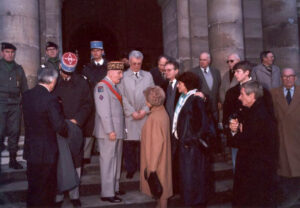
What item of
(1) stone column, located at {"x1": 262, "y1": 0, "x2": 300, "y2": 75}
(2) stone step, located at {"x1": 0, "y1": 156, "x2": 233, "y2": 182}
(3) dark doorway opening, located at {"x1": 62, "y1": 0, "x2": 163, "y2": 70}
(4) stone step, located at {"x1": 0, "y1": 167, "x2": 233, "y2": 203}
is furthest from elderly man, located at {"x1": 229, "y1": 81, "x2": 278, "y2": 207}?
(3) dark doorway opening, located at {"x1": 62, "y1": 0, "x2": 163, "y2": 70}

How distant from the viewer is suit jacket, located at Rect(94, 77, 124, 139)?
4113mm

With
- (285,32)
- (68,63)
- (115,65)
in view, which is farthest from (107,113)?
(285,32)

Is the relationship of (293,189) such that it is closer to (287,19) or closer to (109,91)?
(109,91)

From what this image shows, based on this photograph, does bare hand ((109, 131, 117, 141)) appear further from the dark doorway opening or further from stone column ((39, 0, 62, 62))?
the dark doorway opening

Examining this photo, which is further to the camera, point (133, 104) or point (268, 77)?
point (268, 77)

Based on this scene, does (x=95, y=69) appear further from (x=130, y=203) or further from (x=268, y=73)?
(x=268, y=73)

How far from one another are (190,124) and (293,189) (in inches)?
102

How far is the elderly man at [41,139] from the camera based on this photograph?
313 centimetres

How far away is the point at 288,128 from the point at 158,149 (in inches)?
89.7

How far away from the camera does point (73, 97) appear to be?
4.13 meters

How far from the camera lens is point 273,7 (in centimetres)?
830

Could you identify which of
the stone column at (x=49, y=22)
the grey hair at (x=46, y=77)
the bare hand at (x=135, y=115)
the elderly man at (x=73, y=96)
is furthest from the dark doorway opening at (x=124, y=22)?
the grey hair at (x=46, y=77)

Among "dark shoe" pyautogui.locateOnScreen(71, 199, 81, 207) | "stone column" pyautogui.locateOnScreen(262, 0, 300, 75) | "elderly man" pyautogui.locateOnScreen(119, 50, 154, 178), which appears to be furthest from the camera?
"stone column" pyautogui.locateOnScreen(262, 0, 300, 75)

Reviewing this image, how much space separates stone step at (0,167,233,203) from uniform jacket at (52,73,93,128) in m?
1.02
